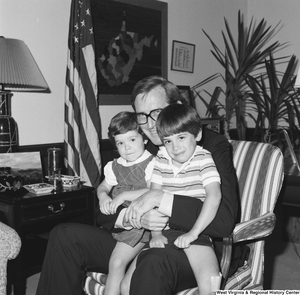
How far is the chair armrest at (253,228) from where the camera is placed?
1685 millimetres

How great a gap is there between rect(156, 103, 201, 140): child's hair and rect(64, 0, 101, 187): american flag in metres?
1.58

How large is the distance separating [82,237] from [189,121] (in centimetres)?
66

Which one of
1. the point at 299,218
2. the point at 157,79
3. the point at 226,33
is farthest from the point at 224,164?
the point at 226,33

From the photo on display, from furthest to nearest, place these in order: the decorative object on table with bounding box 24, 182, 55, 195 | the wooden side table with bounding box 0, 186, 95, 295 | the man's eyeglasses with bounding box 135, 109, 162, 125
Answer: the decorative object on table with bounding box 24, 182, 55, 195
the wooden side table with bounding box 0, 186, 95, 295
the man's eyeglasses with bounding box 135, 109, 162, 125

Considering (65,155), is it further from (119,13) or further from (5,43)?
(119,13)

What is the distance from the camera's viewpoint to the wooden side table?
7.98 feet

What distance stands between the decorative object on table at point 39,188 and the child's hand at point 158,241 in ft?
3.56

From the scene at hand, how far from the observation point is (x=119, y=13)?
365cm

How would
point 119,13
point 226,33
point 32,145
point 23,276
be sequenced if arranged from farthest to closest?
point 226,33
point 119,13
point 32,145
point 23,276

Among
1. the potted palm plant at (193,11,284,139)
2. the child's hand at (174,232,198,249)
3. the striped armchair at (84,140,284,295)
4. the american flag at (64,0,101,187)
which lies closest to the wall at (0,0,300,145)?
the american flag at (64,0,101,187)

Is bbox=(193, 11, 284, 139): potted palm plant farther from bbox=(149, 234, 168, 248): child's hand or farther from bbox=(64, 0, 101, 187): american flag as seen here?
bbox=(149, 234, 168, 248): child's hand

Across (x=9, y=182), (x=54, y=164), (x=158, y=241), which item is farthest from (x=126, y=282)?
(x=54, y=164)

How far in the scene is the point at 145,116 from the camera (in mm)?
1932

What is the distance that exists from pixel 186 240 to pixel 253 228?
1.06ft
